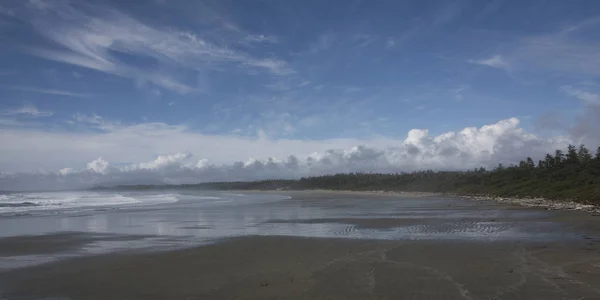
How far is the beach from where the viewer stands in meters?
9.91

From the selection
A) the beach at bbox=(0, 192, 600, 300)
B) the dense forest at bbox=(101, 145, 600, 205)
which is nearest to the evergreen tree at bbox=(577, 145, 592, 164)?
the dense forest at bbox=(101, 145, 600, 205)

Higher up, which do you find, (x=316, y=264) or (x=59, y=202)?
(x=59, y=202)

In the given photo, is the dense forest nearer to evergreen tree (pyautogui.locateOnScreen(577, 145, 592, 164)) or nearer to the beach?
evergreen tree (pyautogui.locateOnScreen(577, 145, 592, 164))

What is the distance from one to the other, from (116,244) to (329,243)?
837cm

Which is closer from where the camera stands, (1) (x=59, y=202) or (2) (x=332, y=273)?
(2) (x=332, y=273)

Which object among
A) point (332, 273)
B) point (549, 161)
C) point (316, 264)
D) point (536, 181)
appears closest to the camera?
point (332, 273)

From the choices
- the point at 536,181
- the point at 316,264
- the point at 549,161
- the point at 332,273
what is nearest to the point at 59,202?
the point at 316,264

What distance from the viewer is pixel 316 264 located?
1291 centimetres

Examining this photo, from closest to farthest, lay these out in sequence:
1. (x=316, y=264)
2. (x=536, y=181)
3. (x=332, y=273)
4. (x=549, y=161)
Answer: (x=332, y=273), (x=316, y=264), (x=536, y=181), (x=549, y=161)

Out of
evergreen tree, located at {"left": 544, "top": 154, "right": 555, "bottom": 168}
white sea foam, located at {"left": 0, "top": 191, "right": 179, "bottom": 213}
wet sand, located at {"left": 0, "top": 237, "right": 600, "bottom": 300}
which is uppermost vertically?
evergreen tree, located at {"left": 544, "top": 154, "right": 555, "bottom": 168}

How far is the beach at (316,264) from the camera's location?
991 cm

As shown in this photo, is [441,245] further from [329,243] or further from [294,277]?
[294,277]

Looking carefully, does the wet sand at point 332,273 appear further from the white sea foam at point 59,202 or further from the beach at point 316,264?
the white sea foam at point 59,202

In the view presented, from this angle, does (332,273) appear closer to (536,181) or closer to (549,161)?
(536,181)
